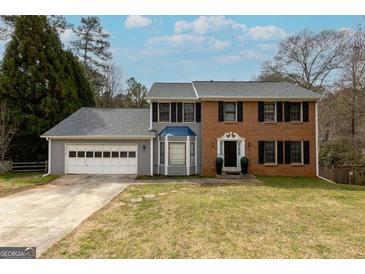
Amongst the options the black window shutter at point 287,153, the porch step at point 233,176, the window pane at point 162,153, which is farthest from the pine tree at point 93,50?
the black window shutter at point 287,153

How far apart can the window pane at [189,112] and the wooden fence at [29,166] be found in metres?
10.7

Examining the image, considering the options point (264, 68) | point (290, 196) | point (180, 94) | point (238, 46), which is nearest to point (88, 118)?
point (180, 94)

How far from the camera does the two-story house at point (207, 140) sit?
16.8 m

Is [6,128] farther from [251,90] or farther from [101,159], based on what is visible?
[251,90]

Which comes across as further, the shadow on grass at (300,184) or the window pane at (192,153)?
the window pane at (192,153)

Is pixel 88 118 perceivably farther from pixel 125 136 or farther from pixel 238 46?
pixel 238 46

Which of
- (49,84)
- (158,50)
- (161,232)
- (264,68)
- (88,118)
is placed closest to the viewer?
(161,232)

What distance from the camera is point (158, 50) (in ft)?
58.2

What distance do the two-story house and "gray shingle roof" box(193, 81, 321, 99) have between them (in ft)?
0.29

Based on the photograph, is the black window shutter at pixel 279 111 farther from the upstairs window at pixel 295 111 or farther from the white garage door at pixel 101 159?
the white garage door at pixel 101 159

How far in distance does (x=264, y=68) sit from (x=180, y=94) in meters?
18.5

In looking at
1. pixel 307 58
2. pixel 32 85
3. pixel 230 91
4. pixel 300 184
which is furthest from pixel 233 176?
pixel 307 58

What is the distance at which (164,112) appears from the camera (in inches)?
684

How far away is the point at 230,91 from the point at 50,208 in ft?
41.8
